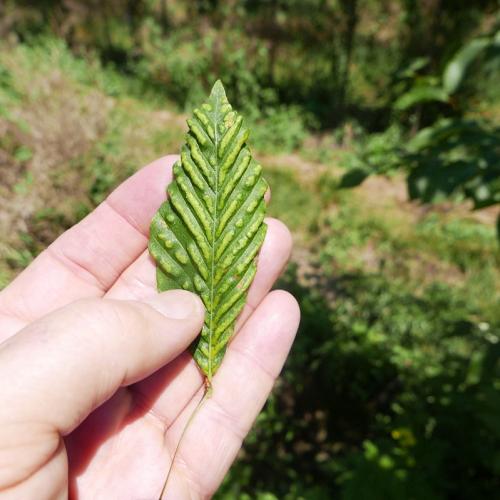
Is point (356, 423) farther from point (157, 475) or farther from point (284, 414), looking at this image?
point (157, 475)

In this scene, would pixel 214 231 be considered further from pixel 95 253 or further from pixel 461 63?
pixel 461 63

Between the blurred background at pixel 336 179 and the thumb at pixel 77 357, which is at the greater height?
the thumb at pixel 77 357

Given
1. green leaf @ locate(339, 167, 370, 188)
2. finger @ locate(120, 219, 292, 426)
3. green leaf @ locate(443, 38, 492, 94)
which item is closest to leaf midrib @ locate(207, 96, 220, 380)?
finger @ locate(120, 219, 292, 426)

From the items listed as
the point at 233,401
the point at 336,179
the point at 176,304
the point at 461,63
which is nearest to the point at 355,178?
the point at 461,63

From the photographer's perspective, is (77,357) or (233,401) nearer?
(77,357)

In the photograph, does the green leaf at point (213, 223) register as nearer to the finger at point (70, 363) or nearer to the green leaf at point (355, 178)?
the finger at point (70, 363)

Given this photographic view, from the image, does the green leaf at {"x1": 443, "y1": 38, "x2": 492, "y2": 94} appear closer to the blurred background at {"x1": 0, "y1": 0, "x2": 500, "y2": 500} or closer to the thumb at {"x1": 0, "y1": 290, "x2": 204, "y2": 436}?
the blurred background at {"x1": 0, "y1": 0, "x2": 500, "y2": 500}

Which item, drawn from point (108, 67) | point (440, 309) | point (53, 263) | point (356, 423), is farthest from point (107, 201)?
point (108, 67)

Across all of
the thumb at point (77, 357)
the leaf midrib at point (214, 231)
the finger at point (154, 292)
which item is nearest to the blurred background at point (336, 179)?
the finger at point (154, 292)
